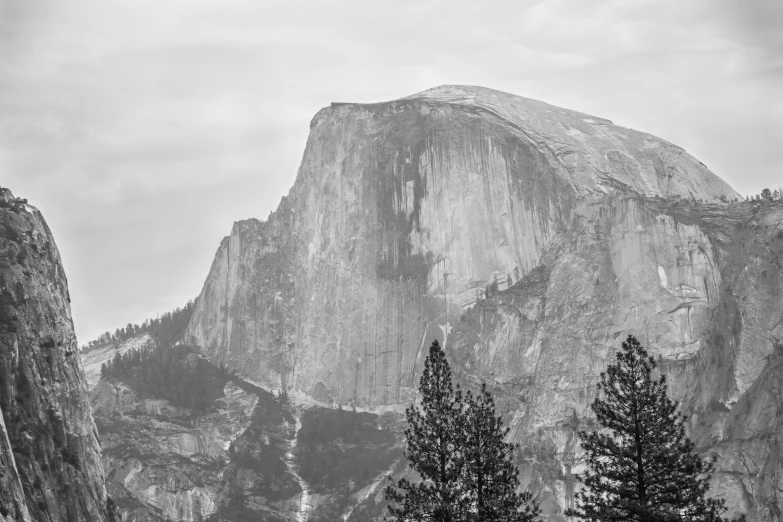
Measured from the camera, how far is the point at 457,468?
70375 millimetres

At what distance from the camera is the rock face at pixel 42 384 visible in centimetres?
13200

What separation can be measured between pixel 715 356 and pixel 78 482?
92.9 m

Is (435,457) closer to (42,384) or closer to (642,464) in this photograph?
(642,464)

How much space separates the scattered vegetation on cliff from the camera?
2739 inches

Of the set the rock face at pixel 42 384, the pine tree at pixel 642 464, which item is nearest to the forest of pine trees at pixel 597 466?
the pine tree at pixel 642 464

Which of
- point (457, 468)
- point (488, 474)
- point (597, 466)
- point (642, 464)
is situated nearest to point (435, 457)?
point (457, 468)

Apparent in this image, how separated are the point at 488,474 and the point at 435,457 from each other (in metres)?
2.72

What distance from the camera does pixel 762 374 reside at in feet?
582

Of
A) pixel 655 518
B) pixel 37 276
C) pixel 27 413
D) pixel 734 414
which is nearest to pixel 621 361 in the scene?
pixel 655 518

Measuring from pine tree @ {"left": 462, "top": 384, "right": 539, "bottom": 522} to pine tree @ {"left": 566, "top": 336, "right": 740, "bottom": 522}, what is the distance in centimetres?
318

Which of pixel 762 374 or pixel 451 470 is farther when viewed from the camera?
pixel 762 374

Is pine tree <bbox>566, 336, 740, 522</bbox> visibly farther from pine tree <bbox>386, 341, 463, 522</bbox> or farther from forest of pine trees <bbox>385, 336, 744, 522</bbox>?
pine tree <bbox>386, 341, 463, 522</bbox>

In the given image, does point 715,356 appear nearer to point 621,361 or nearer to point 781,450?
point 781,450

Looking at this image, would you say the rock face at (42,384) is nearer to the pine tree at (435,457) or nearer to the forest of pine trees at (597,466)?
the pine tree at (435,457)
